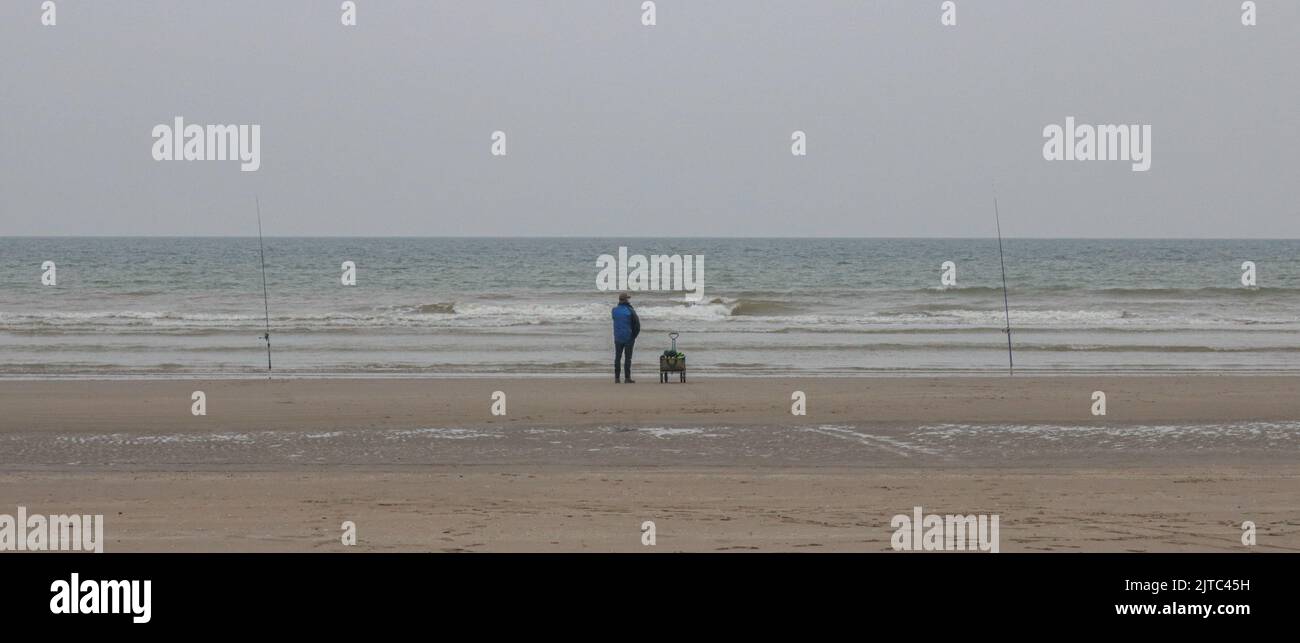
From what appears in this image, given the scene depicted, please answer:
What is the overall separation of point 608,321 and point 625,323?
55.2 feet

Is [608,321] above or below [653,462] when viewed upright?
above

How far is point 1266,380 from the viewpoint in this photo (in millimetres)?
18453

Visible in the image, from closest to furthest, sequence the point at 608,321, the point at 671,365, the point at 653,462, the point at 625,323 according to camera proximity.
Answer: the point at 653,462, the point at 625,323, the point at 671,365, the point at 608,321

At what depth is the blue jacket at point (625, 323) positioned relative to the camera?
17281 mm

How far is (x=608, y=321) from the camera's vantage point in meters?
34.1

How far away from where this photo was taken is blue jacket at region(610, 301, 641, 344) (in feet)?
56.7

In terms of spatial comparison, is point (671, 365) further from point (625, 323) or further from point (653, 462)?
point (653, 462)

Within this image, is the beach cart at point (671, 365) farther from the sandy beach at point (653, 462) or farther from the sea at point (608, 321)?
the sea at point (608, 321)

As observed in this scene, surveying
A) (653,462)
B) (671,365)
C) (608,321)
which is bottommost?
(653,462)

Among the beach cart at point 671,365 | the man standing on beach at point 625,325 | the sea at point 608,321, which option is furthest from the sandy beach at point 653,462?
the sea at point 608,321

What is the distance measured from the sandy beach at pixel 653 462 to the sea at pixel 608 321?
395 centimetres

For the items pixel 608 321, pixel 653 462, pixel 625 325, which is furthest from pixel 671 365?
pixel 608 321

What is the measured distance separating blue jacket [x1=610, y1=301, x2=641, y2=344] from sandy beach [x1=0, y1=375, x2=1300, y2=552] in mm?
790
